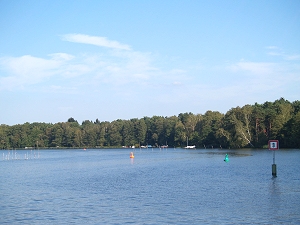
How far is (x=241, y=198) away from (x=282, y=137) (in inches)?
3536

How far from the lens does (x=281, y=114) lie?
11869 centimetres

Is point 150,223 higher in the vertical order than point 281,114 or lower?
lower

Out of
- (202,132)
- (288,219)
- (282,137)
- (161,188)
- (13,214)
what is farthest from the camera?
(202,132)

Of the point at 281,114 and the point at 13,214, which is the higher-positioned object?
the point at 281,114

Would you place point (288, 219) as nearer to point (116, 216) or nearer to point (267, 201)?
point (267, 201)

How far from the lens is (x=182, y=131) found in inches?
6821

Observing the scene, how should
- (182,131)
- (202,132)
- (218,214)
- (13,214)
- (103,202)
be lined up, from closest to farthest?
(218,214)
(13,214)
(103,202)
(202,132)
(182,131)

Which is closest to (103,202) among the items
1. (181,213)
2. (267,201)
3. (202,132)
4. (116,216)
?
(116,216)

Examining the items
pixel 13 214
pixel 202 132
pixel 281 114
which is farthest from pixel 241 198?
pixel 202 132

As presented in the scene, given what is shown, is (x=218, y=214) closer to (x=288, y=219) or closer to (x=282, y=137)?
(x=288, y=219)

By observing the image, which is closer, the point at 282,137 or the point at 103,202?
the point at 103,202

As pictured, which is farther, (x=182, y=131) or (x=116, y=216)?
(x=182, y=131)

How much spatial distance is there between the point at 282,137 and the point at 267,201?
90.7 metres

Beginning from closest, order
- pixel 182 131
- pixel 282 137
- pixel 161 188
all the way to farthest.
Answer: pixel 161 188 → pixel 282 137 → pixel 182 131
